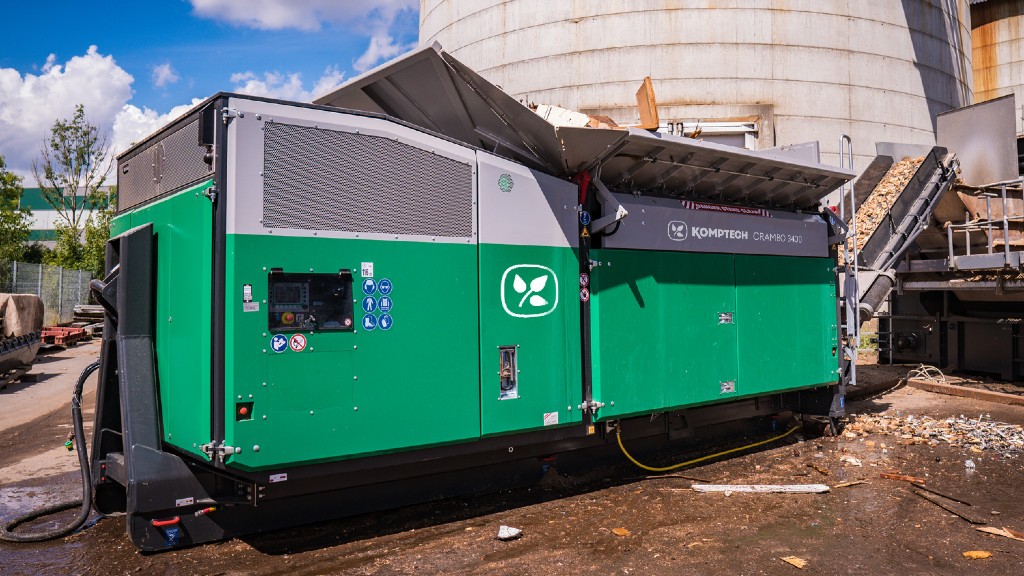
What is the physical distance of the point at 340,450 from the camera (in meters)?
4.32

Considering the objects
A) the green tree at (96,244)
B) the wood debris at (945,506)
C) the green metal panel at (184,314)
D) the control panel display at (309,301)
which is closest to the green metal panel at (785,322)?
the wood debris at (945,506)

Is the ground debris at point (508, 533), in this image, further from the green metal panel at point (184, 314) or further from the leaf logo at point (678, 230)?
the leaf logo at point (678, 230)

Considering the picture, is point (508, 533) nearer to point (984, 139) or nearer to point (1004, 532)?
point (1004, 532)

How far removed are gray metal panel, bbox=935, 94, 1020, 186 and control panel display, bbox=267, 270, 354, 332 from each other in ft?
35.8

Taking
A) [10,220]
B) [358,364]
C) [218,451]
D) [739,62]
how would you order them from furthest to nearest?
Result: [10,220] → [739,62] → [358,364] → [218,451]

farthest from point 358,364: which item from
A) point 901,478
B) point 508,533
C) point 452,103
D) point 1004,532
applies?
point 901,478

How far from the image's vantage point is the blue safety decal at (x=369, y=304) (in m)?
4.42

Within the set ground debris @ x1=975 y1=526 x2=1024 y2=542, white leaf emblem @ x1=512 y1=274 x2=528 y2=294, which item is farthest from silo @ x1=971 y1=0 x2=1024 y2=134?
white leaf emblem @ x1=512 y1=274 x2=528 y2=294

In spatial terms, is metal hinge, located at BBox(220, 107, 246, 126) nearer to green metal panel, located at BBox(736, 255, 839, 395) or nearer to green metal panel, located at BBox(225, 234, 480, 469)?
green metal panel, located at BBox(225, 234, 480, 469)

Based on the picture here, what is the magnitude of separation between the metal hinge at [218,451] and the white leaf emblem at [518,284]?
2.21 metres

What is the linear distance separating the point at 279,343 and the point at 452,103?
7.85ft

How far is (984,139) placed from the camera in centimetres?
1116

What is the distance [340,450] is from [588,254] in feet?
8.42

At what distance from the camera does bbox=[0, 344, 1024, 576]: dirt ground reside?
4.24m
